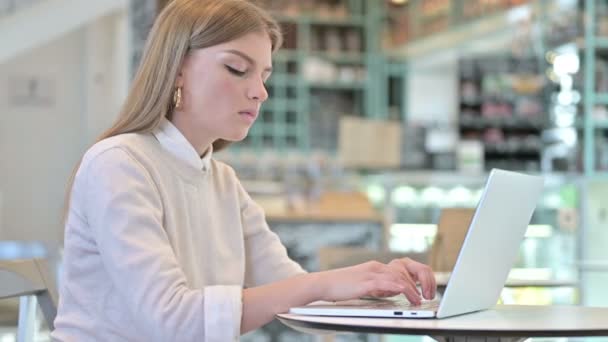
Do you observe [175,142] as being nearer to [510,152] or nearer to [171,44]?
[171,44]

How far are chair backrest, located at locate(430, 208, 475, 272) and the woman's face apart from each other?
1335 mm

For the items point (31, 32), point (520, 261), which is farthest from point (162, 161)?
point (31, 32)

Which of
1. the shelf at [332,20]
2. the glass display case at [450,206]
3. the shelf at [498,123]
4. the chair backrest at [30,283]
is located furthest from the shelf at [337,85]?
the chair backrest at [30,283]

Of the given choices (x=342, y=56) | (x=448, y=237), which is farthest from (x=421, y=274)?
(x=342, y=56)

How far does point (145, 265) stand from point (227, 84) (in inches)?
13.7

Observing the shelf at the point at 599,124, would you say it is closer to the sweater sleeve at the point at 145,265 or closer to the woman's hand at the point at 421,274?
the woman's hand at the point at 421,274

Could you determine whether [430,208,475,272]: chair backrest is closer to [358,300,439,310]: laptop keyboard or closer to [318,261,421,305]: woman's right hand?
[358,300,439,310]: laptop keyboard

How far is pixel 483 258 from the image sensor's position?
1542 millimetres

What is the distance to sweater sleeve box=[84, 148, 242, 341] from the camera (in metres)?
1.49

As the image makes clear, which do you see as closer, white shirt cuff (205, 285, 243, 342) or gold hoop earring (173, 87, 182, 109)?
white shirt cuff (205, 285, 243, 342)

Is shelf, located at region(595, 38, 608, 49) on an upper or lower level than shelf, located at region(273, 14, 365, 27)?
lower

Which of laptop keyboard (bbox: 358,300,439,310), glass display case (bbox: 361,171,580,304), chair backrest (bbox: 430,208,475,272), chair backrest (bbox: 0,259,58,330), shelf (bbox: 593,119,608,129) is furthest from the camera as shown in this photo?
shelf (bbox: 593,119,608,129)

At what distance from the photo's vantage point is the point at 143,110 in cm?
173

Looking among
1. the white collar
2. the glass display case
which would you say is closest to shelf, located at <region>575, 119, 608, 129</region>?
the glass display case
